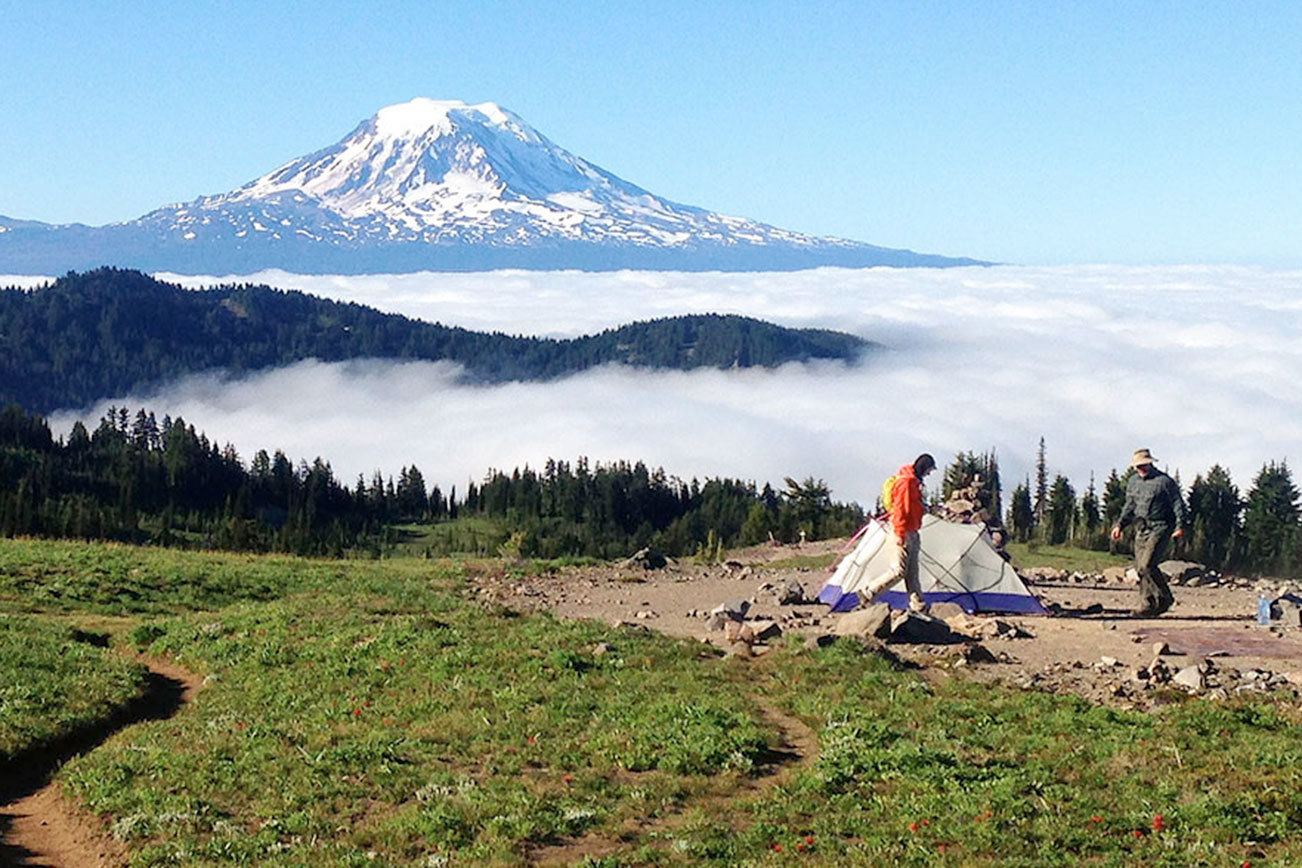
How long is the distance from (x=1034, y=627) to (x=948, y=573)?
12.4 feet

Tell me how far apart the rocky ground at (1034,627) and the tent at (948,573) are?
92 cm

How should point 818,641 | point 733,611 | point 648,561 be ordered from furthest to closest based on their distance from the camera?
1. point 648,561
2. point 733,611
3. point 818,641

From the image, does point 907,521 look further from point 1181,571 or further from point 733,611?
point 1181,571

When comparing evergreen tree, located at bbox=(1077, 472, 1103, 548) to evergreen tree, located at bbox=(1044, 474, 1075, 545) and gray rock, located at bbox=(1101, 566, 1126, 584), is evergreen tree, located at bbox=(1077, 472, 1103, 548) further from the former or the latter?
gray rock, located at bbox=(1101, 566, 1126, 584)

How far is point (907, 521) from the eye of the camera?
27125 mm

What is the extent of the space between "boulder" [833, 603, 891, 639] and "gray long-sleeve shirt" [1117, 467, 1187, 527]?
670 cm

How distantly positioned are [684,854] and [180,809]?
6.38m

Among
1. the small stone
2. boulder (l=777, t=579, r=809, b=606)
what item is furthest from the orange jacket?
boulder (l=777, t=579, r=809, b=606)

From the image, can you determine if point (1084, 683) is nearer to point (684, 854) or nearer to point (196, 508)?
point (684, 854)

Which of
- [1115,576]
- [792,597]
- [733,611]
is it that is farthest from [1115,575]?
[733,611]

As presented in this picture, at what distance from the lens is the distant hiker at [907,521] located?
2702 cm

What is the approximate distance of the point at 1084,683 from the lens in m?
20.8

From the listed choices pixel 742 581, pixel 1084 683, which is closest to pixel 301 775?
pixel 1084 683

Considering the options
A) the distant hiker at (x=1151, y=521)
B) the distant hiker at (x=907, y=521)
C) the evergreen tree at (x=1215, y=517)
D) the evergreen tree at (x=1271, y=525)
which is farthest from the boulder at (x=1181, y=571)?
the evergreen tree at (x=1215, y=517)
